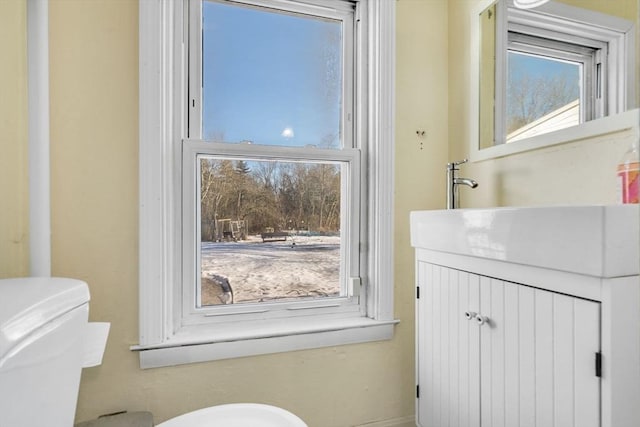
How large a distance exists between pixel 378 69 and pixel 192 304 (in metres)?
1.16

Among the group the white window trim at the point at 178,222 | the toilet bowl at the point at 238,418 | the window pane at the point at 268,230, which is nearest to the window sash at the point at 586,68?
the white window trim at the point at 178,222

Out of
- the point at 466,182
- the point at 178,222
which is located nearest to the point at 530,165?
the point at 466,182

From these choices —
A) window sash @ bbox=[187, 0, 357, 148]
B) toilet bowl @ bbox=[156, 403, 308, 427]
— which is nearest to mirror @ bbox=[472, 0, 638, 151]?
window sash @ bbox=[187, 0, 357, 148]

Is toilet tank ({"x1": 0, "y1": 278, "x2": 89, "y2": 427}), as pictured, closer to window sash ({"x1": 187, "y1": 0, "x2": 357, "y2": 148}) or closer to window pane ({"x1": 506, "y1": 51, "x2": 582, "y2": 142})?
window sash ({"x1": 187, "y1": 0, "x2": 357, "y2": 148})

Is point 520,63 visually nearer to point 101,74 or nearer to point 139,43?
point 139,43

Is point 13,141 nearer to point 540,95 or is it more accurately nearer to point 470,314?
point 470,314

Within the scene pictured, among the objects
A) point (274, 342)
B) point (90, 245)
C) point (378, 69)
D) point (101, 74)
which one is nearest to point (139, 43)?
point (101, 74)

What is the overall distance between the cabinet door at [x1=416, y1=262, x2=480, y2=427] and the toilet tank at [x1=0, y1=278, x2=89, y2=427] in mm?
922

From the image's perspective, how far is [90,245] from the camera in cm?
108

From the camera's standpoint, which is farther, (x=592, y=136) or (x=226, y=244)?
(x=226, y=244)

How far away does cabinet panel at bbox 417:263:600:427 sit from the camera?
63cm

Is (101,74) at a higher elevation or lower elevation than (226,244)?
higher

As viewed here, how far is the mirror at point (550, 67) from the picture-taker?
0.86m

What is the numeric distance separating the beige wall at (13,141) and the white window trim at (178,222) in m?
0.30
